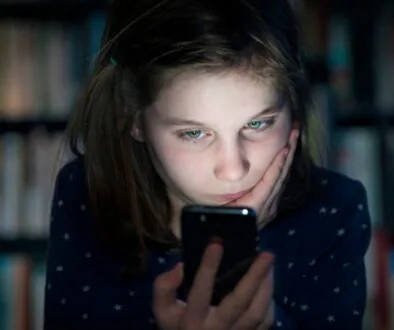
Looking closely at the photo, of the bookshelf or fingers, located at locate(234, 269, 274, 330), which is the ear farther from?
the bookshelf

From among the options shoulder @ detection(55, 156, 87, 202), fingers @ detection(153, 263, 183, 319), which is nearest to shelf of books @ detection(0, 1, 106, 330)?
shoulder @ detection(55, 156, 87, 202)

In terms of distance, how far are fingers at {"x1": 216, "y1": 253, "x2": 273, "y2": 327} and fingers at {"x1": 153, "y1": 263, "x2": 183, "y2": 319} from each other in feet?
0.15

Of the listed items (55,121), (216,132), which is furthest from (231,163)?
(55,121)

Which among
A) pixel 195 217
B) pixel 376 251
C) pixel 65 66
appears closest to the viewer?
pixel 195 217

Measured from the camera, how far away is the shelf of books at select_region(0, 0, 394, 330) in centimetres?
108

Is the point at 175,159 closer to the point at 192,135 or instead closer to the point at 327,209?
the point at 192,135

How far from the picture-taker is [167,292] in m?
0.81

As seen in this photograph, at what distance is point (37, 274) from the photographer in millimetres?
1135

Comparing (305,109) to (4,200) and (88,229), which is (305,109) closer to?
(88,229)

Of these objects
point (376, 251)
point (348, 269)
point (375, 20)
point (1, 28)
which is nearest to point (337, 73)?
point (375, 20)

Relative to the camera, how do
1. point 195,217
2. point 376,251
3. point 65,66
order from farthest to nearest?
1. point 65,66
2. point 376,251
3. point 195,217

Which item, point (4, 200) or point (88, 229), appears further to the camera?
point (4, 200)

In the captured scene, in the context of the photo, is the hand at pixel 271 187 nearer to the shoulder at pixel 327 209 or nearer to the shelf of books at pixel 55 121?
the shoulder at pixel 327 209

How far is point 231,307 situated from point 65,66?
497 millimetres
